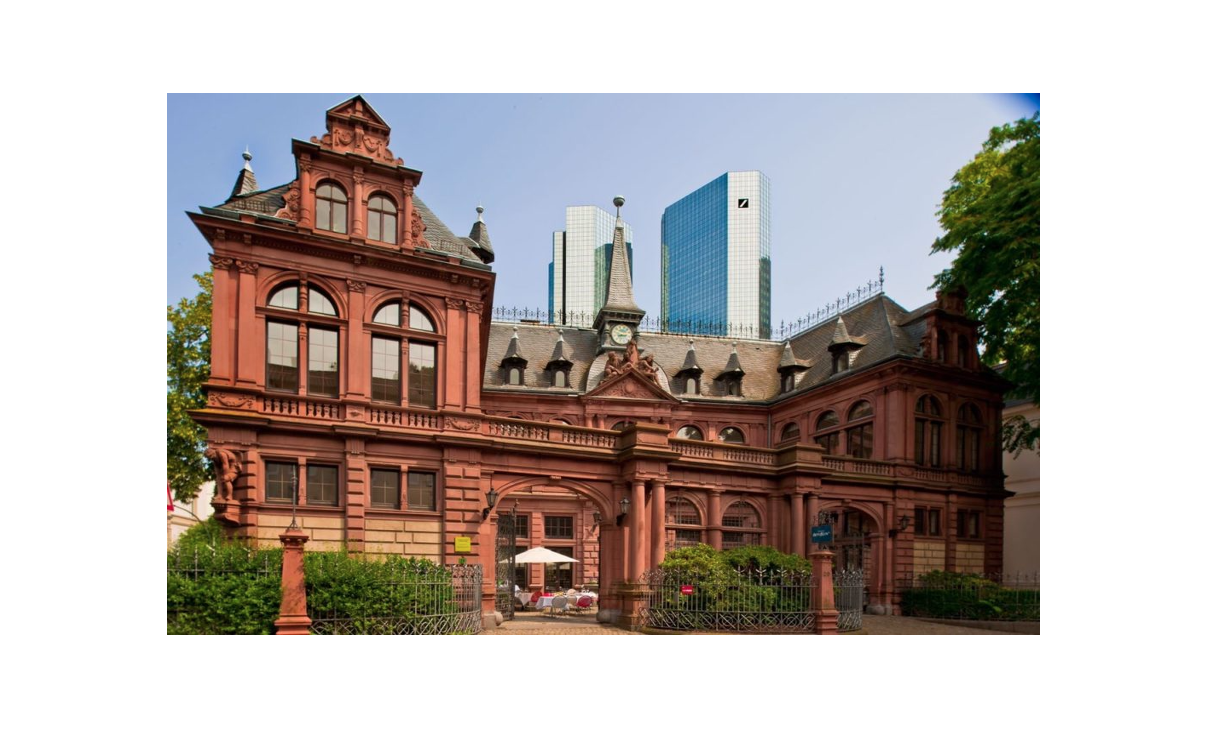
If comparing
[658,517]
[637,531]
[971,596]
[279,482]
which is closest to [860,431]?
[971,596]

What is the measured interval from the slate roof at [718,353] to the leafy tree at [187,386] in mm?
10349

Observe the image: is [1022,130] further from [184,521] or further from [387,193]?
[184,521]

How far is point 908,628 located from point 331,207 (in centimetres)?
1834

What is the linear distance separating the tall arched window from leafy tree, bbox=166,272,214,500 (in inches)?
334

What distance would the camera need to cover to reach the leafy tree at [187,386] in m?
24.5

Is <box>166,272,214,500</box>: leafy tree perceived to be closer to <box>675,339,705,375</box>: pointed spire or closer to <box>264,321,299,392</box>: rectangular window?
<box>264,321,299,392</box>: rectangular window

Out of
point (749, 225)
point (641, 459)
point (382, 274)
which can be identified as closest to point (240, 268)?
point (382, 274)

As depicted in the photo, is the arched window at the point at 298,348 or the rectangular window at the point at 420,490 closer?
the arched window at the point at 298,348

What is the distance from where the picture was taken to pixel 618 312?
3456 centimetres

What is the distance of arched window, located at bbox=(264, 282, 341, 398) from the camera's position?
18047mm

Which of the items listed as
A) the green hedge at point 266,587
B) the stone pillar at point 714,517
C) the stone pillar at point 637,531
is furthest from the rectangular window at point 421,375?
the stone pillar at point 714,517

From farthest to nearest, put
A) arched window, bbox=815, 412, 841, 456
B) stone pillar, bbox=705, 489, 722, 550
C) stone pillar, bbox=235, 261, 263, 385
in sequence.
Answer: arched window, bbox=815, 412, 841, 456
stone pillar, bbox=705, 489, 722, 550
stone pillar, bbox=235, 261, 263, 385

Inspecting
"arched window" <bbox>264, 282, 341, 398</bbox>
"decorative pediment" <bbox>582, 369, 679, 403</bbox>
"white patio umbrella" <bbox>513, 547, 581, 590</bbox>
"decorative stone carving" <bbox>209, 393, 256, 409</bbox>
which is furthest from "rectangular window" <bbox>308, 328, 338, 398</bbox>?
"decorative pediment" <bbox>582, 369, 679, 403</bbox>

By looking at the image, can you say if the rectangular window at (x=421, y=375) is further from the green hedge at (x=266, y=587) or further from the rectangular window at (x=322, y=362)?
the green hedge at (x=266, y=587)
